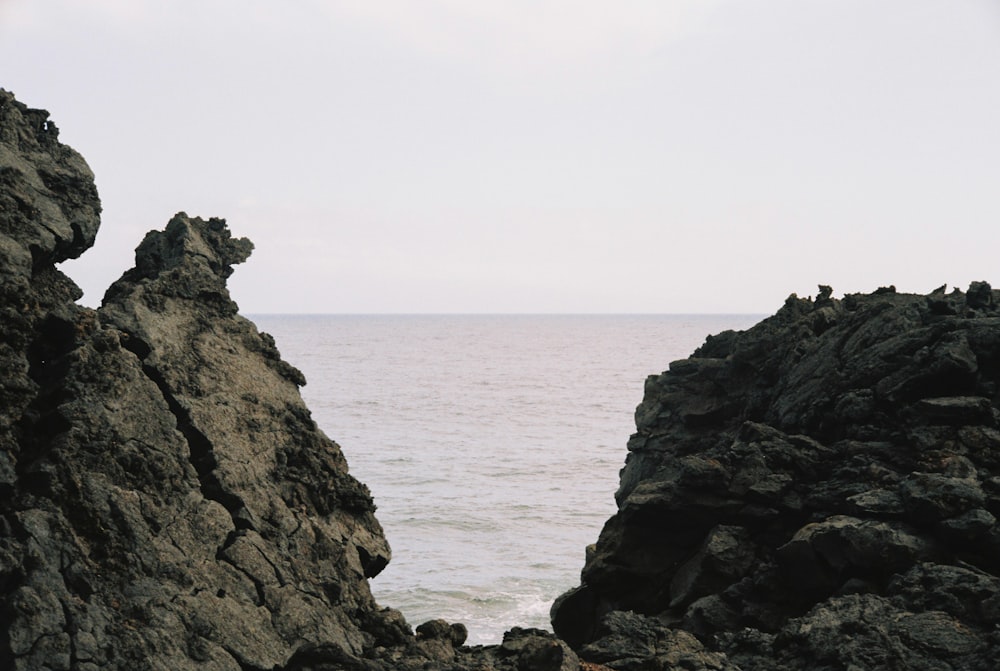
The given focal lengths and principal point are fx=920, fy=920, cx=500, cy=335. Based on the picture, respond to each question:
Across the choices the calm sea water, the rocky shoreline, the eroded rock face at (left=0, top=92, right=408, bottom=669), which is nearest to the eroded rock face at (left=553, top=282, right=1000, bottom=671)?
the rocky shoreline

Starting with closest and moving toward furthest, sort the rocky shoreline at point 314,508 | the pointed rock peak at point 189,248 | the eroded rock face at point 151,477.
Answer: the eroded rock face at point 151,477, the rocky shoreline at point 314,508, the pointed rock peak at point 189,248

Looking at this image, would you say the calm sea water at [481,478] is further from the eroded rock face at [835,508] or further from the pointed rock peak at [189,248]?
the pointed rock peak at [189,248]

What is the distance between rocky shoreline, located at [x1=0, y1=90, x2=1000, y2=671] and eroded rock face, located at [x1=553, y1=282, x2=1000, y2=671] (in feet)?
0.17

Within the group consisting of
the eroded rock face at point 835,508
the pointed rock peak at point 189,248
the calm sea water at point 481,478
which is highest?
the pointed rock peak at point 189,248

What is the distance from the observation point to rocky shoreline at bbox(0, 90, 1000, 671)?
10.8m

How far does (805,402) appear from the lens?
69.2 ft

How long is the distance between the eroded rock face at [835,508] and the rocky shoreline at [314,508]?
0.05 metres

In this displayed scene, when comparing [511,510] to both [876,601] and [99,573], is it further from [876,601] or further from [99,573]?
[99,573]

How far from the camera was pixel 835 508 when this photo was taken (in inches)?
691

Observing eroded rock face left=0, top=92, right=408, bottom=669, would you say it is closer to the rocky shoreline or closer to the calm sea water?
the rocky shoreline

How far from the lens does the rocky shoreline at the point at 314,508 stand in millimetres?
10781

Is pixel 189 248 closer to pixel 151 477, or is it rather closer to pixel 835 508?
pixel 151 477

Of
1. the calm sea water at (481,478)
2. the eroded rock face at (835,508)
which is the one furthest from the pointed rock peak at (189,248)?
Answer: the calm sea water at (481,478)

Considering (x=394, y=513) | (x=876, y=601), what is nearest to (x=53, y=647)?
(x=876, y=601)
